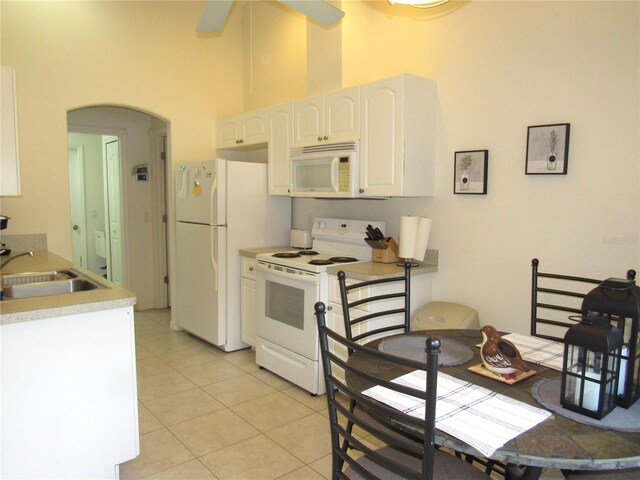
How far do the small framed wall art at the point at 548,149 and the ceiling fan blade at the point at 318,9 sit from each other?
1.26 metres

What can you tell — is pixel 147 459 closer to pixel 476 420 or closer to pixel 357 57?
pixel 476 420

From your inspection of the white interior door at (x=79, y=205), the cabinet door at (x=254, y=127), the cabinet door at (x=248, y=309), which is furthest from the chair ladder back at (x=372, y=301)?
the white interior door at (x=79, y=205)

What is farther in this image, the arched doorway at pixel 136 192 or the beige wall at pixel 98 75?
the arched doorway at pixel 136 192

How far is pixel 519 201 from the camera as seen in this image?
263cm

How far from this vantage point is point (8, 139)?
2393 mm

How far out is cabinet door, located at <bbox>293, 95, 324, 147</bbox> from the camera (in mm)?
3357

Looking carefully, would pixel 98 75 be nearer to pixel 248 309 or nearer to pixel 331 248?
pixel 248 309

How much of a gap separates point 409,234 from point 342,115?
97 cm

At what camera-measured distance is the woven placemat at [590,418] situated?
114 cm

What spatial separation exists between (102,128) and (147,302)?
207 cm

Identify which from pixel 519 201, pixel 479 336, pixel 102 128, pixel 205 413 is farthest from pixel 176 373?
pixel 102 128

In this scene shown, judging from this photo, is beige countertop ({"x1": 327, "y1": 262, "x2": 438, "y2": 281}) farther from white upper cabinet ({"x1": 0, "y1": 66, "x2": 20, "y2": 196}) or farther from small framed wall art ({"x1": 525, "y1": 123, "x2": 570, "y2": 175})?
white upper cabinet ({"x1": 0, "y1": 66, "x2": 20, "y2": 196})

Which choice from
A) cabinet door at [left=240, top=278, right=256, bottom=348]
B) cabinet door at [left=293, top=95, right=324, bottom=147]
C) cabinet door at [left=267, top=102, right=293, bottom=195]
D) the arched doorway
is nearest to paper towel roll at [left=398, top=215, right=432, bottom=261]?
cabinet door at [left=293, top=95, right=324, bottom=147]

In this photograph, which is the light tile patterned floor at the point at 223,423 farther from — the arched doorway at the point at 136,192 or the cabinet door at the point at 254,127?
the cabinet door at the point at 254,127
